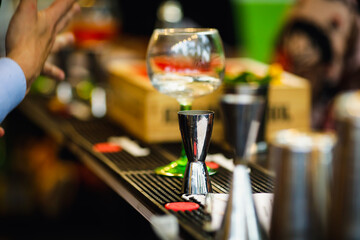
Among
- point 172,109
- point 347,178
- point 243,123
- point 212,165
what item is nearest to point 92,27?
point 172,109

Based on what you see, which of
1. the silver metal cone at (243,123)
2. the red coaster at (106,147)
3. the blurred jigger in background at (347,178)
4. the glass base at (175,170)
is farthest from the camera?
the red coaster at (106,147)

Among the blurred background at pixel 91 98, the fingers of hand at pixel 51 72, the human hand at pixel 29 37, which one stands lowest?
the blurred background at pixel 91 98

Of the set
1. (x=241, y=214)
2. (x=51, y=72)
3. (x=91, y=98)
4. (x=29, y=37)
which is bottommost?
(x=91, y=98)

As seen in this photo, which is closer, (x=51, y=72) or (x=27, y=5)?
(x=27, y=5)

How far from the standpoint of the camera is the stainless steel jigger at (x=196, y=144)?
1.13 m

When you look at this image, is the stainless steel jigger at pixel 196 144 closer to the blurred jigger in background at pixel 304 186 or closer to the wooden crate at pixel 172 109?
the blurred jigger in background at pixel 304 186

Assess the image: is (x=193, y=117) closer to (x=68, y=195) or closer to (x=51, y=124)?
(x=51, y=124)

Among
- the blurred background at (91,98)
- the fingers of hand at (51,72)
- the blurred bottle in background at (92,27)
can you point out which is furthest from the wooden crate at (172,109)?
the blurred bottle in background at (92,27)

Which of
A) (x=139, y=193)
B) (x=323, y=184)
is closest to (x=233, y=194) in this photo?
(x=323, y=184)

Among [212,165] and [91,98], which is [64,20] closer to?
[212,165]

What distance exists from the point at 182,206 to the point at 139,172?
338 mm

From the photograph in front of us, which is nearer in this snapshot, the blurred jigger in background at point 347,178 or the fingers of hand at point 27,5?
the blurred jigger in background at point 347,178

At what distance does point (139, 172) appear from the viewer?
145 centimetres

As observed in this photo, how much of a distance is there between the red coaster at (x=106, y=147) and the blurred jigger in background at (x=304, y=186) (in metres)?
0.99
